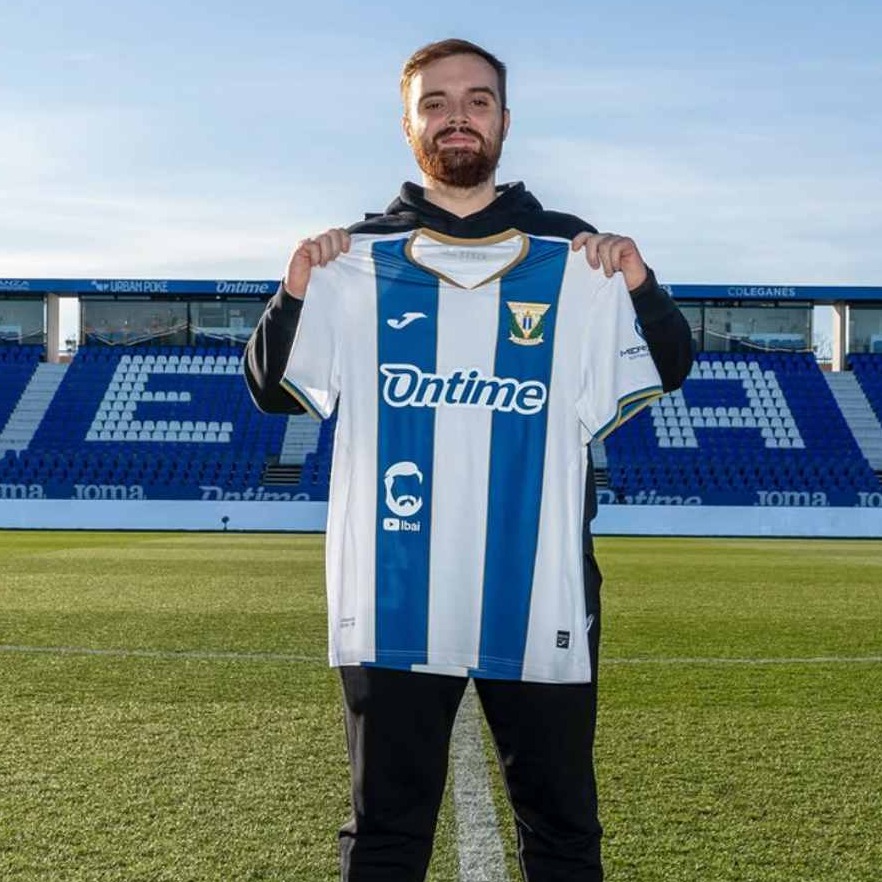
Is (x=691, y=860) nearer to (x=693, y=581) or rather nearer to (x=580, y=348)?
(x=580, y=348)

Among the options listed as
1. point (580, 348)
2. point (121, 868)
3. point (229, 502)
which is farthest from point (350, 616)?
point (229, 502)

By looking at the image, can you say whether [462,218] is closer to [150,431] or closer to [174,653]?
[174,653]

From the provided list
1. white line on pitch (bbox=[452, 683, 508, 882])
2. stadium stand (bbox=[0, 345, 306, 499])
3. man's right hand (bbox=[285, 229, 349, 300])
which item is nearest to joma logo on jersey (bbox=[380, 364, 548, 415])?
man's right hand (bbox=[285, 229, 349, 300])

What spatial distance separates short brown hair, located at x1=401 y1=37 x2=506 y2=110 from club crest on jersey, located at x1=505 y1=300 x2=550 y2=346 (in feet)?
1.13

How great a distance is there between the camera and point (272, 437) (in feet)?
87.8

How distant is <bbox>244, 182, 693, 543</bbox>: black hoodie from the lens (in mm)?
2189

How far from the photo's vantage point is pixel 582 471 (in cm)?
219

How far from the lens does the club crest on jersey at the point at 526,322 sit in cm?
219

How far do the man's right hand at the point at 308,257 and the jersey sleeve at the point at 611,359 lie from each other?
1.46 feet

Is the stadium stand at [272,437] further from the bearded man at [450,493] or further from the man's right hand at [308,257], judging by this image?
the man's right hand at [308,257]

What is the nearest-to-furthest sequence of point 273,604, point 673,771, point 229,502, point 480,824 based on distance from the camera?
point 480,824, point 673,771, point 273,604, point 229,502

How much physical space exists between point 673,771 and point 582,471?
1.71 m

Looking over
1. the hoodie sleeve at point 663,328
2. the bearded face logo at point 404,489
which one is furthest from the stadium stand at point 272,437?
the bearded face logo at point 404,489

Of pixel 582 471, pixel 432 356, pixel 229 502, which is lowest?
pixel 229 502
